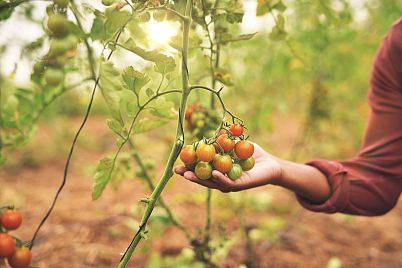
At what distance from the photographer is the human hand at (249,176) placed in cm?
103

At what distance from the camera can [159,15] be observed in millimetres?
A: 1096

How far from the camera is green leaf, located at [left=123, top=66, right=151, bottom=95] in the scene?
1.04m

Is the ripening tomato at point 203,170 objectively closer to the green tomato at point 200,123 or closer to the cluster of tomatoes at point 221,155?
the cluster of tomatoes at point 221,155

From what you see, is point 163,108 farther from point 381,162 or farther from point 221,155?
point 381,162

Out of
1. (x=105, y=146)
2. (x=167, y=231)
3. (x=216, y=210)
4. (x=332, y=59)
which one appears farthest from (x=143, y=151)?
(x=332, y=59)

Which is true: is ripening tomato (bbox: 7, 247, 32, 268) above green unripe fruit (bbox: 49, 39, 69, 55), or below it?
Result: below

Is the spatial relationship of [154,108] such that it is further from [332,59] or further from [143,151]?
[143,151]

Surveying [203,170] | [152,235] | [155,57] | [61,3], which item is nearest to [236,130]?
[203,170]

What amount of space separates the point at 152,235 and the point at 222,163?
56.8 inches

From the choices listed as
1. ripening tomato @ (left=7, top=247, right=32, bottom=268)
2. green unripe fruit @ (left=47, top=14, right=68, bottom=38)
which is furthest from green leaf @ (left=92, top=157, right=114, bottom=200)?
green unripe fruit @ (left=47, top=14, right=68, bottom=38)

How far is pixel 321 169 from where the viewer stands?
157 centimetres

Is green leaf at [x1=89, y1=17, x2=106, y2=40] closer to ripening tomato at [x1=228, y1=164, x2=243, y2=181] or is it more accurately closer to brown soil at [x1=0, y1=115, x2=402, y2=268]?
ripening tomato at [x1=228, y1=164, x2=243, y2=181]

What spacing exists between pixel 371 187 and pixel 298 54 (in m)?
0.61

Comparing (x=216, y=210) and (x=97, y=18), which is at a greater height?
(x=97, y=18)
